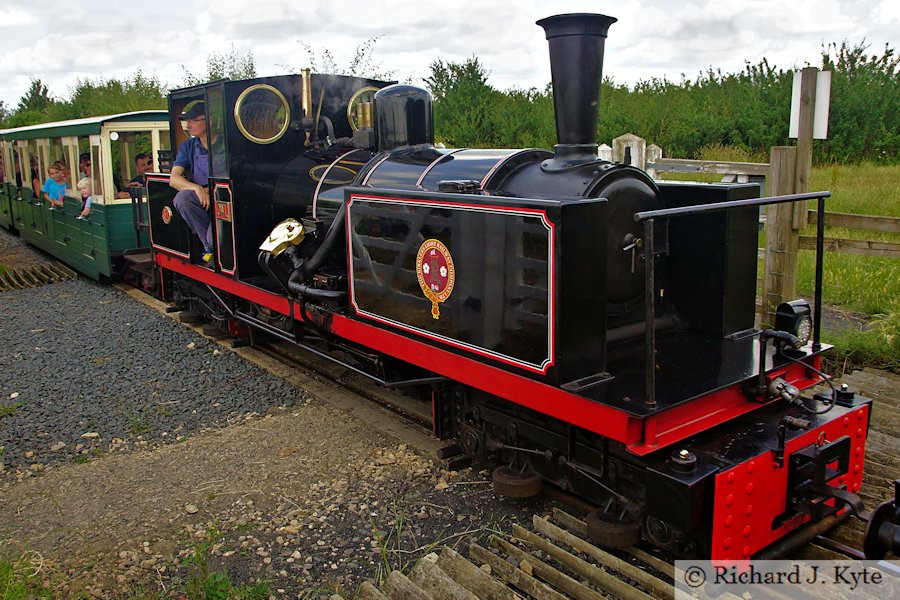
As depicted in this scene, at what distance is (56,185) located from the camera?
11.6 m

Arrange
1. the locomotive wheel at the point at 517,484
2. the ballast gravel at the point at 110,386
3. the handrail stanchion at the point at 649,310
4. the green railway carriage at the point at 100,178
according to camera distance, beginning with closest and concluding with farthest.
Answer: the handrail stanchion at the point at 649,310, the locomotive wheel at the point at 517,484, the ballast gravel at the point at 110,386, the green railway carriage at the point at 100,178

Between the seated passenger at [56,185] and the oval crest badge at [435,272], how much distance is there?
9.23 m

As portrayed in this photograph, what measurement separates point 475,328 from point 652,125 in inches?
626

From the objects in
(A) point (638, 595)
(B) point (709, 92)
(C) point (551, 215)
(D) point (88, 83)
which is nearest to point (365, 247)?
(C) point (551, 215)

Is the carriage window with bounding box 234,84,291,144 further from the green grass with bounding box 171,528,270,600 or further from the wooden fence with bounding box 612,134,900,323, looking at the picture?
the green grass with bounding box 171,528,270,600

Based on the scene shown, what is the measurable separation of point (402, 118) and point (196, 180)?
2.47 meters

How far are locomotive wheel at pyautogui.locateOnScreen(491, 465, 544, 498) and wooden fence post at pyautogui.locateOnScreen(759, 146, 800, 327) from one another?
10.5ft

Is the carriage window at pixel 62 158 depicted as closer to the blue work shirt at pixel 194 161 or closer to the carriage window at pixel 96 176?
the carriage window at pixel 96 176

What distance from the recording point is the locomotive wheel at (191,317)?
8.17m

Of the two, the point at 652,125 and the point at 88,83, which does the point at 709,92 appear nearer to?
the point at 652,125

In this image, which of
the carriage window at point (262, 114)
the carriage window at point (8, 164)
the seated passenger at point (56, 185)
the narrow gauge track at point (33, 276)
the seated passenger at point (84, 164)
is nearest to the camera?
the carriage window at point (262, 114)

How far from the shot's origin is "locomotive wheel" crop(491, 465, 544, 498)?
3.94 m

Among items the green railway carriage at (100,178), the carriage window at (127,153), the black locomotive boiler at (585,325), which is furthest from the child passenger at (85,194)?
the black locomotive boiler at (585,325)

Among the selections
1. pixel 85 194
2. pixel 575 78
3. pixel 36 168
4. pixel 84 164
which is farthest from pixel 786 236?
pixel 36 168
